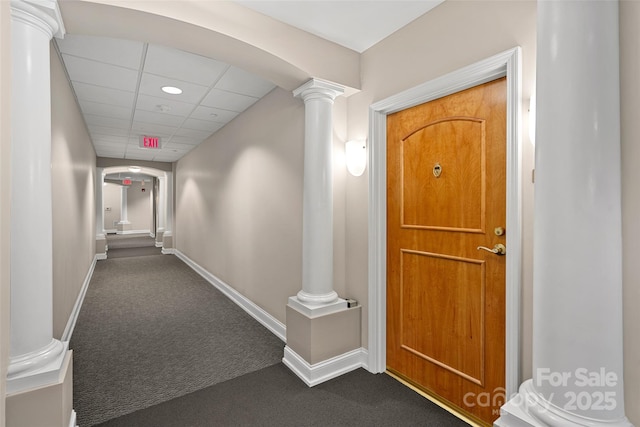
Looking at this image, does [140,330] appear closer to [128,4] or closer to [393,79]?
[128,4]

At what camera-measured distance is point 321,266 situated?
8.39ft

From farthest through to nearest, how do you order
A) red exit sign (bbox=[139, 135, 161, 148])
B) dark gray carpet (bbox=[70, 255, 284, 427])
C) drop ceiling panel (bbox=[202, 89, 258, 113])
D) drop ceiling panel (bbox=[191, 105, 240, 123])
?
red exit sign (bbox=[139, 135, 161, 148]) < drop ceiling panel (bbox=[191, 105, 240, 123]) < drop ceiling panel (bbox=[202, 89, 258, 113]) < dark gray carpet (bbox=[70, 255, 284, 427])

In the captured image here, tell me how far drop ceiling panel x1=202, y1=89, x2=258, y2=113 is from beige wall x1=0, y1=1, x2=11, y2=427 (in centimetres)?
220

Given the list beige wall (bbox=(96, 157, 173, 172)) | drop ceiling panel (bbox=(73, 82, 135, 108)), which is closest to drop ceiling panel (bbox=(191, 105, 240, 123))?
drop ceiling panel (bbox=(73, 82, 135, 108))

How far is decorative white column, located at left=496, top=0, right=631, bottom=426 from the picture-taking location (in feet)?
3.79

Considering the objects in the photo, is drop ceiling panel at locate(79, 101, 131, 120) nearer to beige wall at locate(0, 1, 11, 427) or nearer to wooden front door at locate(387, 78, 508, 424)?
beige wall at locate(0, 1, 11, 427)

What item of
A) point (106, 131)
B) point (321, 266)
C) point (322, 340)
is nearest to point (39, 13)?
point (321, 266)

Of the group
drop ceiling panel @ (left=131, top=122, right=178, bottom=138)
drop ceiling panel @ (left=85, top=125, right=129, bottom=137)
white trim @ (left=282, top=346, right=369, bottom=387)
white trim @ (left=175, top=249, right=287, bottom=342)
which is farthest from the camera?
drop ceiling panel @ (left=85, top=125, right=129, bottom=137)

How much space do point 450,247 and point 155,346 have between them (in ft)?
9.05

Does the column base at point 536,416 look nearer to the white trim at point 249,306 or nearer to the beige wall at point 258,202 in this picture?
the beige wall at point 258,202

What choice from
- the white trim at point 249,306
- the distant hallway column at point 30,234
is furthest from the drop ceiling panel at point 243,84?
the white trim at point 249,306

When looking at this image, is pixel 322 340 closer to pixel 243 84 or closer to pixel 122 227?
pixel 243 84

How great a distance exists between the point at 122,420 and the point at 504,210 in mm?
2620

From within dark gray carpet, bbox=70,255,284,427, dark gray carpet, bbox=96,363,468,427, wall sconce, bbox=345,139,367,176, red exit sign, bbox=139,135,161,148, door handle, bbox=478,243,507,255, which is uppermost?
red exit sign, bbox=139,135,161,148
